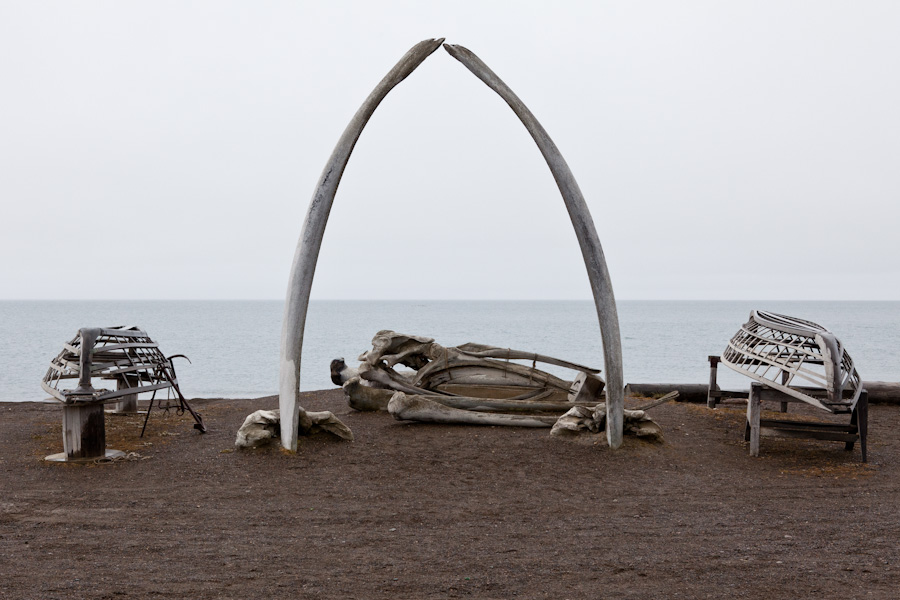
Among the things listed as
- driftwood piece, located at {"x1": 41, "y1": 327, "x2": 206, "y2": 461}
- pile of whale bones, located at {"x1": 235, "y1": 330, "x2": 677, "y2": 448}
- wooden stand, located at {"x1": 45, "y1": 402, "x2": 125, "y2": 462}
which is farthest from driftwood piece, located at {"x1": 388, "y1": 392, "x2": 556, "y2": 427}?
wooden stand, located at {"x1": 45, "y1": 402, "x2": 125, "y2": 462}

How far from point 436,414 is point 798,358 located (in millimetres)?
4896

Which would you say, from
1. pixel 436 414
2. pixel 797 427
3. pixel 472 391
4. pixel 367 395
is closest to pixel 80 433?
pixel 367 395

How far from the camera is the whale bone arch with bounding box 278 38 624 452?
8.00 meters

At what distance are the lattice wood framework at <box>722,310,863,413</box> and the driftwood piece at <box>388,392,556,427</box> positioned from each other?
2.86 meters

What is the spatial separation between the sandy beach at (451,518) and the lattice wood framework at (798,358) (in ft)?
2.88

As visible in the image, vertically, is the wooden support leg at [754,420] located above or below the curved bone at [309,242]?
below

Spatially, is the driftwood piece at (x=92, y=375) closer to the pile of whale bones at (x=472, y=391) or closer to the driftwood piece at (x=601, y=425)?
the pile of whale bones at (x=472, y=391)

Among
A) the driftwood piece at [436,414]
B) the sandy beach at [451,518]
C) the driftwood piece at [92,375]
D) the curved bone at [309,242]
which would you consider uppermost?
the curved bone at [309,242]

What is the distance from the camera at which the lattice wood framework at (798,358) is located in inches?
301

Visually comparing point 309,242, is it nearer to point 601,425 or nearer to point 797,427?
point 601,425

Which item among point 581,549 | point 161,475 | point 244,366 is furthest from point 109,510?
point 244,366

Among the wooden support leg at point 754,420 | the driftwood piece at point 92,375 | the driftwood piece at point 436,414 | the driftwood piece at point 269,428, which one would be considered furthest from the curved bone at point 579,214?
the driftwood piece at point 92,375

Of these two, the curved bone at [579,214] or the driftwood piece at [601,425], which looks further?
the driftwood piece at [601,425]

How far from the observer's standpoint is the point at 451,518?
6.03 metres
